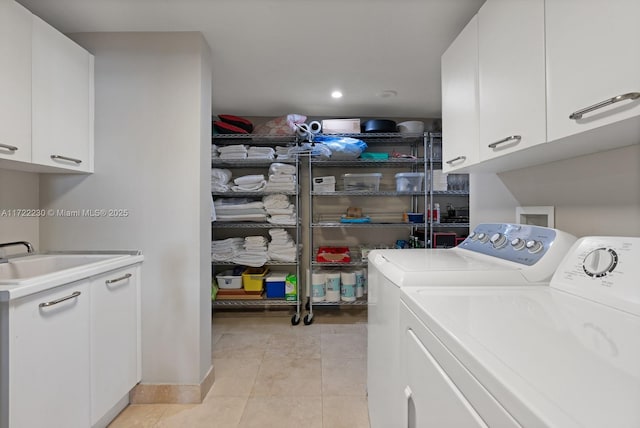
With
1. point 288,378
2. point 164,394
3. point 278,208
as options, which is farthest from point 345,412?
point 278,208

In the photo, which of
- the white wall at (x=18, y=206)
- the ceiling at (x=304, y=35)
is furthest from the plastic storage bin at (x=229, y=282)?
the ceiling at (x=304, y=35)

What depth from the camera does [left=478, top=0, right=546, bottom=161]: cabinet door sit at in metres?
0.85

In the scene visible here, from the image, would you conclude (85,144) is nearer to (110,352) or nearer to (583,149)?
(110,352)

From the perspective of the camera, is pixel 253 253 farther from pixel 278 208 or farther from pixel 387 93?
pixel 387 93

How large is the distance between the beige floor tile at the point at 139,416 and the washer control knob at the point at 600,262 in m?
2.02

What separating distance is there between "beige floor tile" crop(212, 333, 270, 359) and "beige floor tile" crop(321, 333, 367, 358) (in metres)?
0.51

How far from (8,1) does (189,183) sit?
990 millimetres

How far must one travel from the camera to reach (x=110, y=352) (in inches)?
53.4

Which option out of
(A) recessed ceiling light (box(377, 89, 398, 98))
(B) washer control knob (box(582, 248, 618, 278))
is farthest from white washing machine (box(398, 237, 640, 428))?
(A) recessed ceiling light (box(377, 89, 398, 98))

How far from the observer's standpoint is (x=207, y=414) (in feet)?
4.94

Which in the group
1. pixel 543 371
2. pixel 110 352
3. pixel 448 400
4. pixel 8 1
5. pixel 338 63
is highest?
pixel 338 63

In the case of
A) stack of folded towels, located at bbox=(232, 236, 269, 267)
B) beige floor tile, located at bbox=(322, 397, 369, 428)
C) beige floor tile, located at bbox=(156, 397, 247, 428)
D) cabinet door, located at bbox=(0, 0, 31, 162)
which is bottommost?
beige floor tile, located at bbox=(322, 397, 369, 428)

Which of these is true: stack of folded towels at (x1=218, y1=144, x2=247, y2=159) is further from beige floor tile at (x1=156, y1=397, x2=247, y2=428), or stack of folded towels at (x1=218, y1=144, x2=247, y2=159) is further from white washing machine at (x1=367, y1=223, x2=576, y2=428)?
beige floor tile at (x1=156, y1=397, x2=247, y2=428)

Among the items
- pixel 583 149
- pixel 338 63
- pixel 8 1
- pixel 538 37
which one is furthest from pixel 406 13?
pixel 8 1
